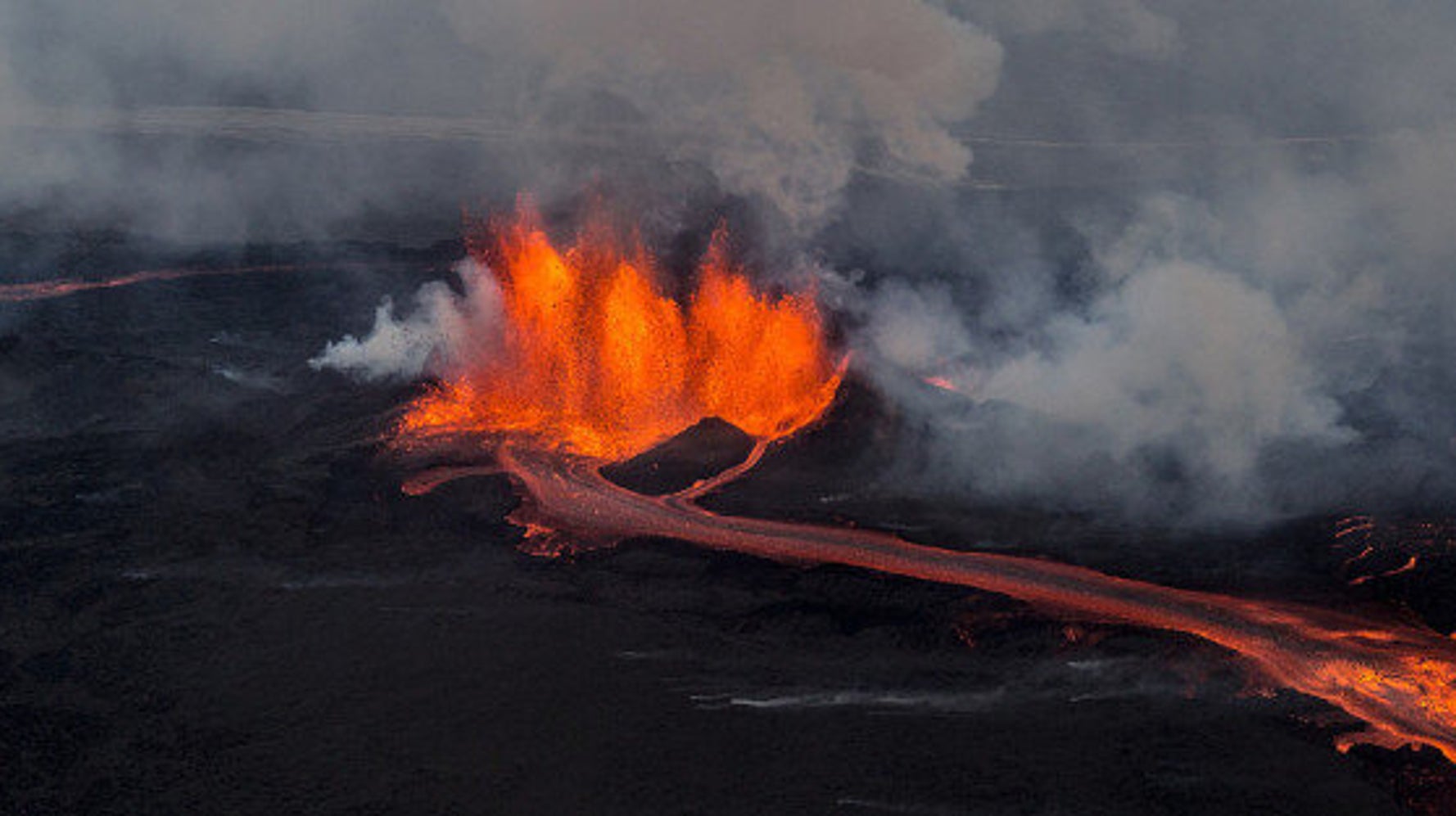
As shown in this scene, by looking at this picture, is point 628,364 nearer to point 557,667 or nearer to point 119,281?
point 557,667

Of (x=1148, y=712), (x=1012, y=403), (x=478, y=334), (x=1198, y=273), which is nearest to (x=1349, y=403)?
(x=1198, y=273)

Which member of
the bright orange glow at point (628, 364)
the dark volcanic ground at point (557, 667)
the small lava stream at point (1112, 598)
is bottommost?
the dark volcanic ground at point (557, 667)

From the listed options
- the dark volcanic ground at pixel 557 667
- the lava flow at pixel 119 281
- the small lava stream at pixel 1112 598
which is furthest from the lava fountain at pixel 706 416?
the lava flow at pixel 119 281

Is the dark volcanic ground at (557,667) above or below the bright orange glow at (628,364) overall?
below

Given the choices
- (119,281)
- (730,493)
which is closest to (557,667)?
(730,493)

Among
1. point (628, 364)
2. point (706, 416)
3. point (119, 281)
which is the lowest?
point (706, 416)

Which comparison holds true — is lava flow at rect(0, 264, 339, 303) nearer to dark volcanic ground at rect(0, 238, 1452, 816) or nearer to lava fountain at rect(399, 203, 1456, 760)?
lava fountain at rect(399, 203, 1456, 760)

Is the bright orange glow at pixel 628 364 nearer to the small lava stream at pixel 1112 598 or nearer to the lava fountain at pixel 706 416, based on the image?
the lava fountain at pixel 706 416
